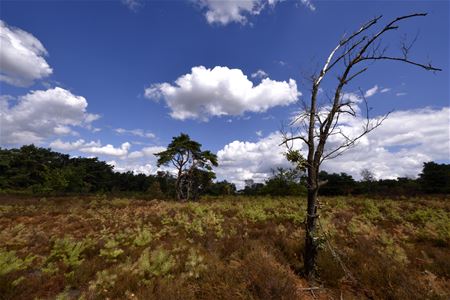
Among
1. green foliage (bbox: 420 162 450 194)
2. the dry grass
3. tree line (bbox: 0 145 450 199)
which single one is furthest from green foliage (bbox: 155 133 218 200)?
green foliage (bbox: 420 162 450 194)

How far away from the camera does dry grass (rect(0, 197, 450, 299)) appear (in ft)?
17.7

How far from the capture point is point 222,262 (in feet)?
23.1

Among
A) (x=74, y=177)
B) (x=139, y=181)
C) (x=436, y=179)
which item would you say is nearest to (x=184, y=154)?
(x=74, y=177)

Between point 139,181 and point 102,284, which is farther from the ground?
point 139,181

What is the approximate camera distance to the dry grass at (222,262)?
17.7ft

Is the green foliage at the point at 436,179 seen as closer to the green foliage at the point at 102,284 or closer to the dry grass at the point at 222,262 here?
the dry grass at the point at 222,262

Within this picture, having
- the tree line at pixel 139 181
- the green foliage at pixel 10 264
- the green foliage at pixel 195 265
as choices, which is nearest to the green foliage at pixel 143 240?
the green foliage at pixel 195 265

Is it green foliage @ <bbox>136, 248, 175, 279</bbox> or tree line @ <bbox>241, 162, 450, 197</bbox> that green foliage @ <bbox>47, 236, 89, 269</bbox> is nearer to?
green foliage @ <bbox>136, 248, 175, 279</bbox>

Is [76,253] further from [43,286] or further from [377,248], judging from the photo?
[377,248]

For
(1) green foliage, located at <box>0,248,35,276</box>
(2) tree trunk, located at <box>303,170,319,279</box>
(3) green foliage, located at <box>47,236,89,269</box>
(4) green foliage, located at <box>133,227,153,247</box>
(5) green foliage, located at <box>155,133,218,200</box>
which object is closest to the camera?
(1) green foliage, located at <box>0,248,35,276</box>

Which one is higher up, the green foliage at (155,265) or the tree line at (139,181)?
the tree line at (139,181)

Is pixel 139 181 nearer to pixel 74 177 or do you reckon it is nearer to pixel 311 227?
pixel 74 177

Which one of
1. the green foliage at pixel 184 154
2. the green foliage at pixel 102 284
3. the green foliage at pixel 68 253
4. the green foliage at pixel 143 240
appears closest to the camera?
the green foliage at pixel 102 284

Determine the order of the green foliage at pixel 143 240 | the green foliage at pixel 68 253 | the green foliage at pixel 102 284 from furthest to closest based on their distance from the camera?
the green foliage at pixel 143 240, the green foliage at pixel 68 253, the green foliage at pixel 102 284
